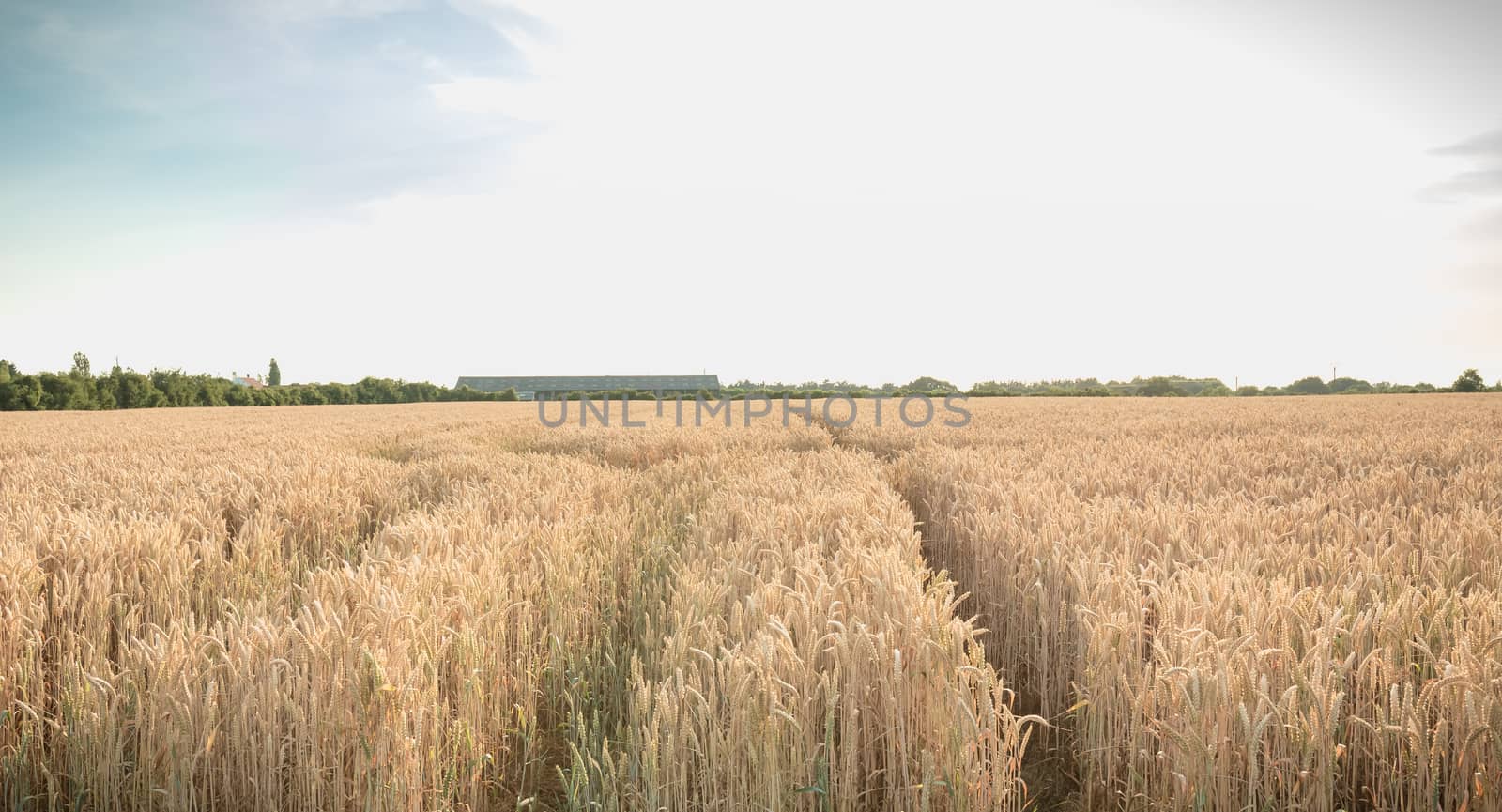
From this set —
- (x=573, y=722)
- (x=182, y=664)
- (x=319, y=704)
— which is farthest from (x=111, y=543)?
(x=573, y=722)

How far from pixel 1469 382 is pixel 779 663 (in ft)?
277

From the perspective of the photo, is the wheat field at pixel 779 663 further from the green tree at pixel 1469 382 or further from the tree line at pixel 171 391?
the green tree at pixel 1469 382

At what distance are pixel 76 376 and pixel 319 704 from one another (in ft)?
241

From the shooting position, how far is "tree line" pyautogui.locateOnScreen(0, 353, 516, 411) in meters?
49.8

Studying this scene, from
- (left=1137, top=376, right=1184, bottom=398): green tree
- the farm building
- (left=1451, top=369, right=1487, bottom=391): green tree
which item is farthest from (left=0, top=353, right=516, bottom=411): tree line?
(left=1451, top=369, right=1487, bottom=391): green tree

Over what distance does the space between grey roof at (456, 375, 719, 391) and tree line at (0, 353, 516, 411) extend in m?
1.46

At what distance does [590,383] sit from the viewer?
221 ft

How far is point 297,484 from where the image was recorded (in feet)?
22.0

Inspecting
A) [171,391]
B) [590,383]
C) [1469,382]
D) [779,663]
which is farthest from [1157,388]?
[171,391]

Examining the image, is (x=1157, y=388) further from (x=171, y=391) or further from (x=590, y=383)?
(x=171, y=391)

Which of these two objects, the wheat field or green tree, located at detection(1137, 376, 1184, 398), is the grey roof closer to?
green tree, located at detection(1137, 376, 1184, 398)

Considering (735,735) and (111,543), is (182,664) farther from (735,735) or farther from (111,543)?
(111,543)

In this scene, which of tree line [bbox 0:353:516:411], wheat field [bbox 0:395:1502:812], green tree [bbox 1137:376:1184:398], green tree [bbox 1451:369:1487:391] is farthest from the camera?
green tree [bbox 1137:376:1184:398]

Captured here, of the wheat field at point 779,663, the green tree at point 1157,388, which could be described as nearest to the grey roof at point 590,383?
the green tree at point 1157,388
